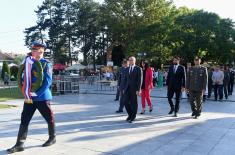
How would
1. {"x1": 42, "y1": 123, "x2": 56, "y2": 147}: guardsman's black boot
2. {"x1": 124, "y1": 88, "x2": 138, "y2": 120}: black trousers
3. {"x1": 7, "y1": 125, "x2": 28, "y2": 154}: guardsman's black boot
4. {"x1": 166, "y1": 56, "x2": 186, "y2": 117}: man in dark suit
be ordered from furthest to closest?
{"x1": 166, "y1": 56, "x2": 186, "y2": 117}: man in dark suit < {"x1": 124, "y1": 88, "x2": 138, "y2": 120}: black trousers < {"x1": 42, "y1": 123, "x2": 56, "y2": 147}: guardsman's black boot < {"x1": 7, "y1": 125, "x2": 28, "y2": 154}: guardsman's black boot

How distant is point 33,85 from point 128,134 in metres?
2.57

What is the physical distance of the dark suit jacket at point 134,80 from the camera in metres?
9.94

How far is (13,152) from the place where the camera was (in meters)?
6.31

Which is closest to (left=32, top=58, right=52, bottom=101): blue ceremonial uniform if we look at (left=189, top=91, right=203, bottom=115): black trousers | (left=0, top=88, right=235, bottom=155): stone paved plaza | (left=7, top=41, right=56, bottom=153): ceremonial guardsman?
(left=7, top=41, right=56, bottom=153): ceremonial guardsman

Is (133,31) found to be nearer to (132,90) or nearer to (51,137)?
(132,90)

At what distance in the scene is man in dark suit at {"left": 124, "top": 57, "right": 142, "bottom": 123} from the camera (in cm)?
987

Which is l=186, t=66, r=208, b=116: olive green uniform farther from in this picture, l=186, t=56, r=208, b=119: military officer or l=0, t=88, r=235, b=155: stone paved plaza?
l=0, t=88, r=235, b=155: stone paved plaza

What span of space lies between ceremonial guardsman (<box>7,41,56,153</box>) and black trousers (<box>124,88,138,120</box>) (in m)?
3.51

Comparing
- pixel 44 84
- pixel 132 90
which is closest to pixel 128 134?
pixel 132 90

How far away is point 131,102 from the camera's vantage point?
9.91m

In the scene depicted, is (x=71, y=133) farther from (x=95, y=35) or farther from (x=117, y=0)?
(x=95, y=35)

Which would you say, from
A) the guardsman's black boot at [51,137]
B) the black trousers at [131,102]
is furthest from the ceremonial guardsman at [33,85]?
the black trousers at [131,102]

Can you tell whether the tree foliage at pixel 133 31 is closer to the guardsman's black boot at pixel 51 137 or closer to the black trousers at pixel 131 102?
the black trousers at pixel 131 102

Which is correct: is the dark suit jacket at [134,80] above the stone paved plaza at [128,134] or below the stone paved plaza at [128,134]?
above
